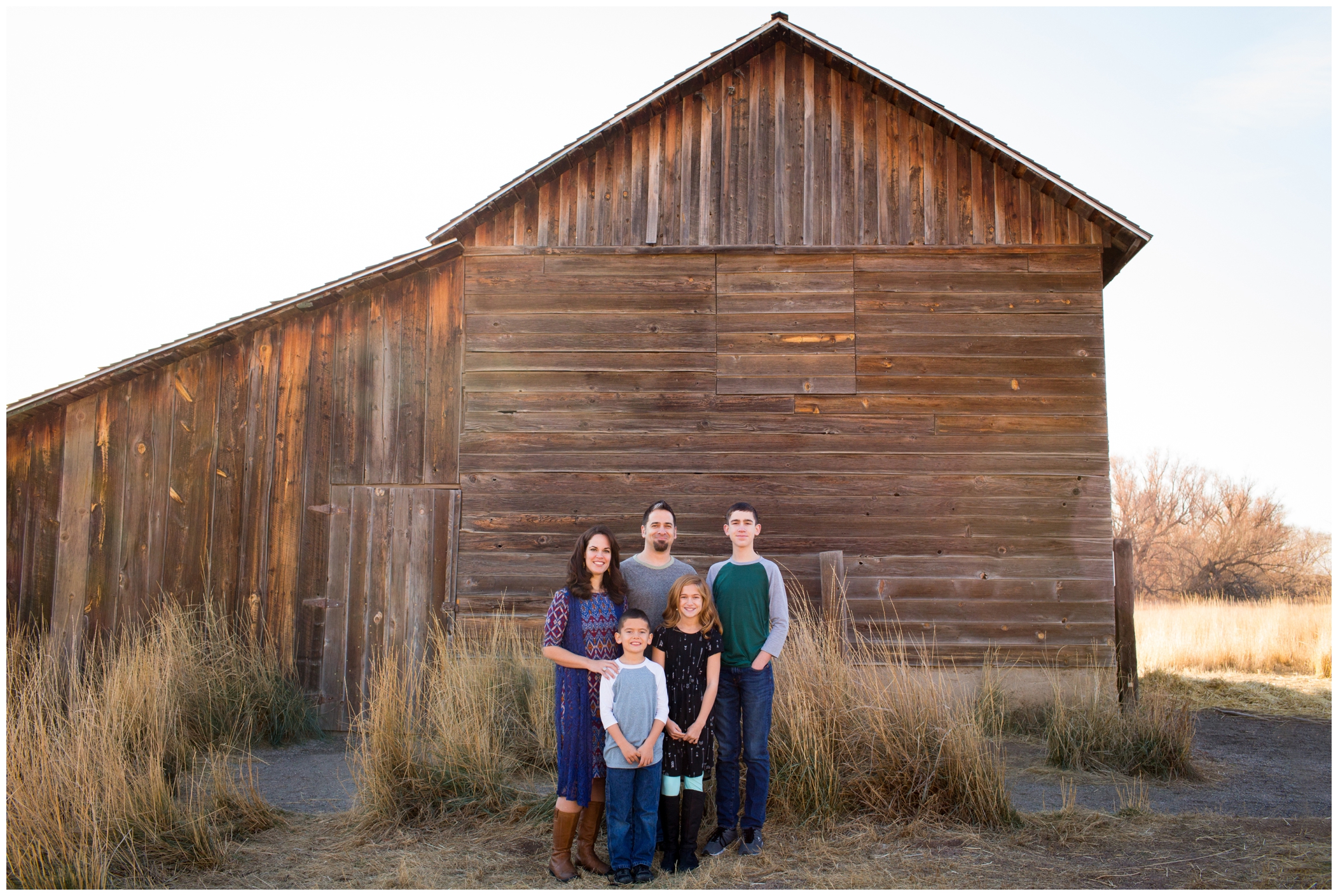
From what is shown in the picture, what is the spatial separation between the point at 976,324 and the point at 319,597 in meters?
7.19

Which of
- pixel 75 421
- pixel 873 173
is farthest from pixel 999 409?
pixel 75 421

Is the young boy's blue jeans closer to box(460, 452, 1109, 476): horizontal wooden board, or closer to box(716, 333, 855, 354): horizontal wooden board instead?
box(460, 452, 1109, 476): horizontal wooden board

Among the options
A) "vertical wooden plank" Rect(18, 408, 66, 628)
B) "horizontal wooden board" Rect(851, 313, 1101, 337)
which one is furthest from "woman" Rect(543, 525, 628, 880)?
"vertical wooden plank" Rect(18, 408, 66, 628)

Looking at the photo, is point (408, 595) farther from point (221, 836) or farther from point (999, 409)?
point (999, 409)

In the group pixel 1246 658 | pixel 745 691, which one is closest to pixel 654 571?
pixel 745 691

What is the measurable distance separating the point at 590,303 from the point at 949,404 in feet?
12.5

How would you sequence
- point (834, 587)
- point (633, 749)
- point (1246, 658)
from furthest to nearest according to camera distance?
point (1246, 658) → point (834, 587) → point (633, 749)

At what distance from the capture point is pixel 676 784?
4508 mm

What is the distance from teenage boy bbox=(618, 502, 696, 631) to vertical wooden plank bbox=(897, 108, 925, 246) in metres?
5.41

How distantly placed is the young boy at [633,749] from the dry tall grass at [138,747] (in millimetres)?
2368

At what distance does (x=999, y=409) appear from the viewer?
8.63 m

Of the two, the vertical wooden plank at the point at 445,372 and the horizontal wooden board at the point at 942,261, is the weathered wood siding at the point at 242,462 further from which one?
the horizontal wooden board at the point at 942,261

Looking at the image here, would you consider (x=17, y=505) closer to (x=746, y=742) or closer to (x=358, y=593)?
(x=358, y=593)

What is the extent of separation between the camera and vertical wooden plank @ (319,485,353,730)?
8.42m
